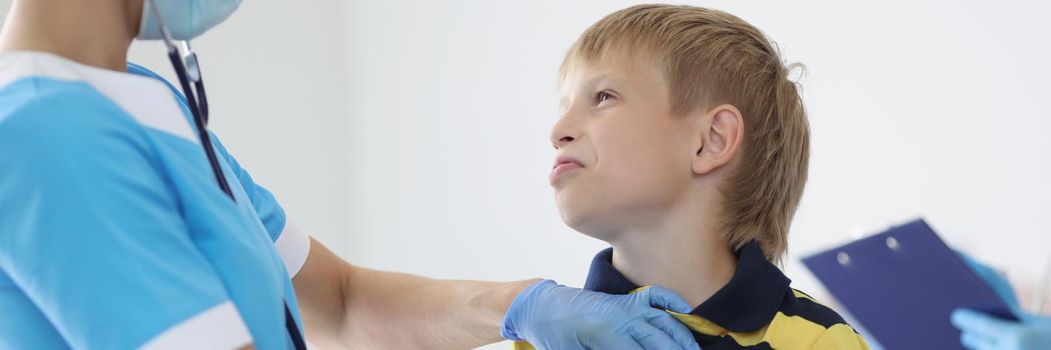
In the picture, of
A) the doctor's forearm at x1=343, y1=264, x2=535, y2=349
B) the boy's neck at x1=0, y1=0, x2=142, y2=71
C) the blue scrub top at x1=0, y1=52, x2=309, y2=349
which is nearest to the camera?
the blue scrub top at x1=0, y1=52, x2=309, y2=349

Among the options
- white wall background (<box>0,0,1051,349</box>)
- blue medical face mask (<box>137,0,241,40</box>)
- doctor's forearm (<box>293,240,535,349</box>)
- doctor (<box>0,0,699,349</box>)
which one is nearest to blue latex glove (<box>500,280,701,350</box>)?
doctor (<box>0,0,699,349</box>)

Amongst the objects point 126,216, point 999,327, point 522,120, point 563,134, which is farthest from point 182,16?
point 522,120

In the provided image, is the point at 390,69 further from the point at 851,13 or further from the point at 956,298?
the point at 956,298

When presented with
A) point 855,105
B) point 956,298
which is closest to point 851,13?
point 855,105

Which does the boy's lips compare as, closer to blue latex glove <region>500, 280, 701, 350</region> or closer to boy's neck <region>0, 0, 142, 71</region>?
blue latex glove <region>500, 280, 701, 350</region>

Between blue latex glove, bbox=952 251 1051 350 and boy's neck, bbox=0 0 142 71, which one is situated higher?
boy's neck, bbox=0 0 142 71

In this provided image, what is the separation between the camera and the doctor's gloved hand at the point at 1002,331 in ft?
2.94

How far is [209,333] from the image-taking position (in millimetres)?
835

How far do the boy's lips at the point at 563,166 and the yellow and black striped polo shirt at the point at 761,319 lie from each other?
0.22 m

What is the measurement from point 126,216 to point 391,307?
0.71 meters

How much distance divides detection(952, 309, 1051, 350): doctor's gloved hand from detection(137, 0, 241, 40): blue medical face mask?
79cm

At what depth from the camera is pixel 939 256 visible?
3.05 feet

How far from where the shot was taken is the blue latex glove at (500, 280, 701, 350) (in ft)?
3.90

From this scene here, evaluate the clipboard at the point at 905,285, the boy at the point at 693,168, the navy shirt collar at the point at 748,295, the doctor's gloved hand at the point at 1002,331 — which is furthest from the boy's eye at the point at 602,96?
the doctor's gloved hand at the point at 1002,331
